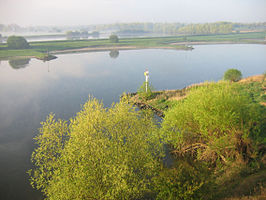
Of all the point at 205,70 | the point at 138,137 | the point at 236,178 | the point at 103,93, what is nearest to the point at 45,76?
the point at 103,93

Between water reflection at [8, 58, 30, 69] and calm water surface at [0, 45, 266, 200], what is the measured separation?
16.6 inches

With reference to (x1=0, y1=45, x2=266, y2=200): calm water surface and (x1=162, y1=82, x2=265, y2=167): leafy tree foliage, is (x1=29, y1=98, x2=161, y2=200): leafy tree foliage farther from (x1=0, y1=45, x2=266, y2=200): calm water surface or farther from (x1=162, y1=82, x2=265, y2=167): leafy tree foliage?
(x1=0, y1=45, x2=266, y2=200): calm water surface

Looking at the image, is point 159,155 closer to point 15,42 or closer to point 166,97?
point 166,97

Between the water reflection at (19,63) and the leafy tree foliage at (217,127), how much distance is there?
94.4 meters

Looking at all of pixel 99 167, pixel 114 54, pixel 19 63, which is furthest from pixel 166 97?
pixel 114 54

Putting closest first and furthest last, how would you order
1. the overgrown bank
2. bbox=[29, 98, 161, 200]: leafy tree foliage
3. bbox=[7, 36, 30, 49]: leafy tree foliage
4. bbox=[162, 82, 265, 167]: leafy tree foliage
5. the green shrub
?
the green shrub → the overgrown bank → bbox=[29, 98, 161, 200]: leafy tree foliage → bbox=[162, 82, 265, 167]: leafy tree foliage → bbox=[7, 36, 30, 49]: leafy tree foliage

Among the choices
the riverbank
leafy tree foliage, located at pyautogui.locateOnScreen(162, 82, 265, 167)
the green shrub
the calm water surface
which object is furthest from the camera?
the riverbank

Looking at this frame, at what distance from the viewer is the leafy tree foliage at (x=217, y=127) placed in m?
21.5

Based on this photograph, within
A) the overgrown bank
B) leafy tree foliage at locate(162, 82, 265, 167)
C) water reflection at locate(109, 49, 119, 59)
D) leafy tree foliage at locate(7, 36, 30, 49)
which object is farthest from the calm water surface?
leafy tree foliage at locate(7, 36, 30, 49)

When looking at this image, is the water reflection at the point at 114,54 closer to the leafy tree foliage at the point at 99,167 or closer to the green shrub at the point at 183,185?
the leafy tree foliage at the point at 99,167

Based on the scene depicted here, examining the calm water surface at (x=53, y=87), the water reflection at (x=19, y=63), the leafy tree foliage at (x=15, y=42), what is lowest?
the calm water surface at (x=53, y=87)

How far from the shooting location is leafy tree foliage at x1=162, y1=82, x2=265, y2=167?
2152 centimetres

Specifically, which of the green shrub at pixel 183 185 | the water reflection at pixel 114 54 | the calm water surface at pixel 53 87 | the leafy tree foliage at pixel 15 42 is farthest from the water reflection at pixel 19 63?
the green shrub at pixel 183 185

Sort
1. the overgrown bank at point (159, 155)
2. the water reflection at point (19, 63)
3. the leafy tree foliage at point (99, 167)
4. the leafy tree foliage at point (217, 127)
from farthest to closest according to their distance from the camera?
the water reflection at point (19, 63) < the leafy tree foliage at point (217, 127) < the leafy tree foliage at point (99, 167) < the overgrown bank at point (159, 155)
